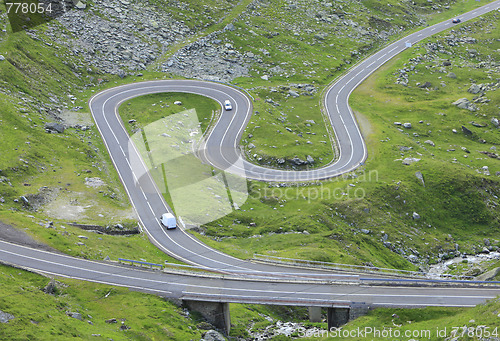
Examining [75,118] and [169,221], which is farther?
[75,118]

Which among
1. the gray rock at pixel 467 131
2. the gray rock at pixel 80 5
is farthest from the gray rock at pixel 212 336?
the gray rock at pixel 80 5

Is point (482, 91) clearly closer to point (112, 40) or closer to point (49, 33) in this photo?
point (112, 40)

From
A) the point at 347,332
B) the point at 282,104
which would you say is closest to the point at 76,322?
the point at 347,332

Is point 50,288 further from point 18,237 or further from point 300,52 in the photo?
point 300,52

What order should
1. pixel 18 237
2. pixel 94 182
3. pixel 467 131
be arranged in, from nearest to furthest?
1. pixel 18 237
2. pixel 94 182
3. pixel 467 131

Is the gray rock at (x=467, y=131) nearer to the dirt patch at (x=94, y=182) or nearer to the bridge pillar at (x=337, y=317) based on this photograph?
the bridge pillar at (x=337, y=317)
